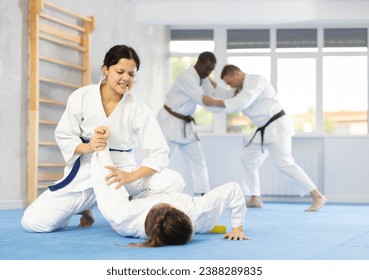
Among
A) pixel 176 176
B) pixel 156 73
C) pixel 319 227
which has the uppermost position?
pixel 156 73

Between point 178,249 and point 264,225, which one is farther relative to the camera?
point 264,225

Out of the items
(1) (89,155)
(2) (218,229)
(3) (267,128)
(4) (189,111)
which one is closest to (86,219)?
(1) (89,155)

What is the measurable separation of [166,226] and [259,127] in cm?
349

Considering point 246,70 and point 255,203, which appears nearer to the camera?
point 255,203

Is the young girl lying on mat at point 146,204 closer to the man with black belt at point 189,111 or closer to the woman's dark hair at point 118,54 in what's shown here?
the woman's dark hair at point 118,54

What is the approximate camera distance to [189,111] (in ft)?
21.8

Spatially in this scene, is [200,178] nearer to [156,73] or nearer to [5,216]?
[156,73]

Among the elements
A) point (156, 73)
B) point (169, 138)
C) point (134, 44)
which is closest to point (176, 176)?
point (169, 138)

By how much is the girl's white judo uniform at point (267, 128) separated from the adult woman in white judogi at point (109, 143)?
2.59 meters

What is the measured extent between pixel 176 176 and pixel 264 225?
0.97 metres

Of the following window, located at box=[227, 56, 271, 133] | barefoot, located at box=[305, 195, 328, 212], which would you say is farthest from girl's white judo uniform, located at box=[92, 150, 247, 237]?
window, located at box=[227, 56, 271, 133]

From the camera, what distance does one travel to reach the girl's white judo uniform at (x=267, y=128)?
595 centimetres

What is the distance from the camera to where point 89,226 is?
12.9ft

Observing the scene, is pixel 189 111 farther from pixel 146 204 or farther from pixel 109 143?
pixel 146 204
